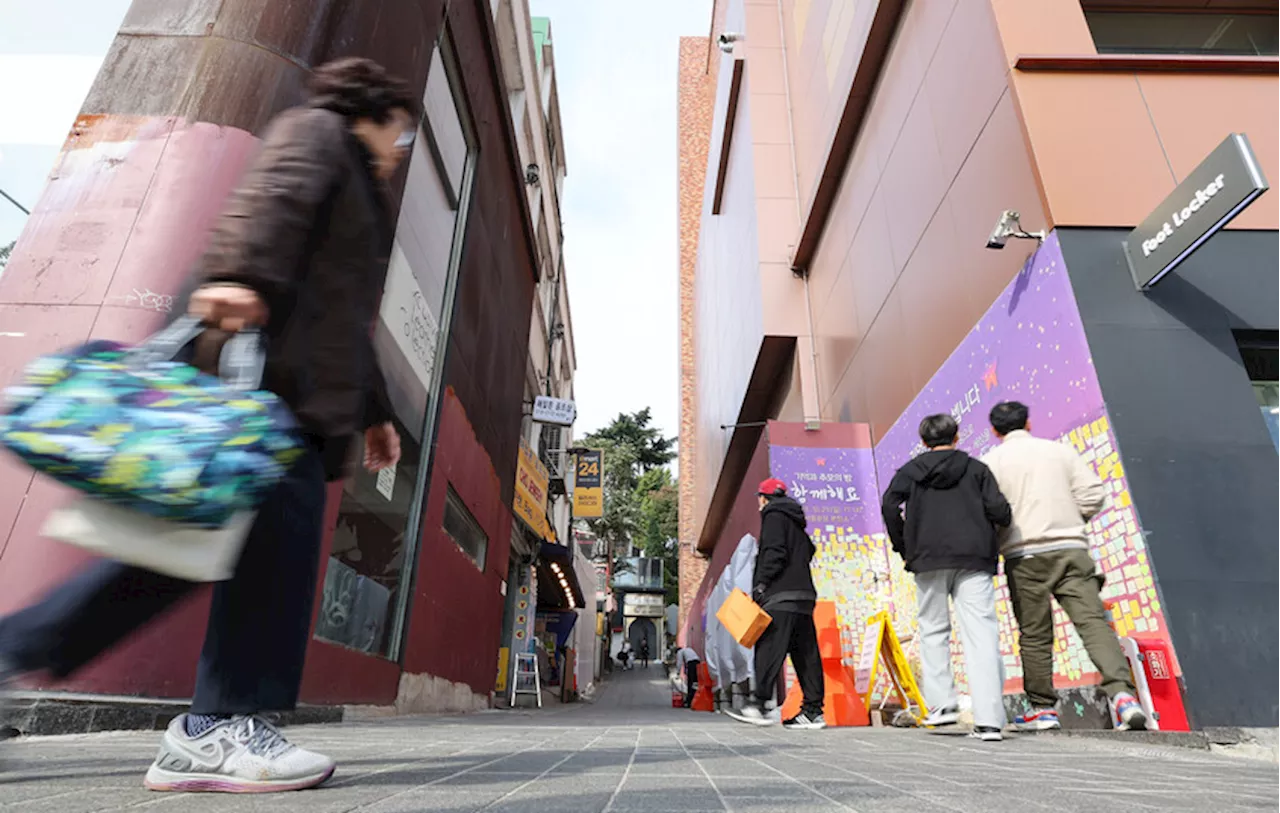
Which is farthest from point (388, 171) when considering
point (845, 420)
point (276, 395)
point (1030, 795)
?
point (845, 420)

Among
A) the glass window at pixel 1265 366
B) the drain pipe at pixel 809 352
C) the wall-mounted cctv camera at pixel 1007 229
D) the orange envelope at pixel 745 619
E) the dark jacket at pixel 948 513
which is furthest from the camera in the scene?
the drain pipe at pixel 809 352

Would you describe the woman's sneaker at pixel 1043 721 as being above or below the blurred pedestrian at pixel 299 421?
below

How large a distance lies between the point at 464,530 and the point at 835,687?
17.4 feet

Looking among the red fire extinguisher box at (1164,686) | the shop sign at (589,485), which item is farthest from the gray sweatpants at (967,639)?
the shop sign at (589,485)

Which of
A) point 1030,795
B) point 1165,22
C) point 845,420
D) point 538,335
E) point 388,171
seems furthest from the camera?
point 538,335

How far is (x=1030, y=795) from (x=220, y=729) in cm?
195

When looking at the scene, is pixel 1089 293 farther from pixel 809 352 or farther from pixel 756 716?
pixel 809 352

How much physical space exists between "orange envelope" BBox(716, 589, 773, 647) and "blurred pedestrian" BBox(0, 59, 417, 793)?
4.18 metres

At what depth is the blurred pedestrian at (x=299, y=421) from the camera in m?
1.41

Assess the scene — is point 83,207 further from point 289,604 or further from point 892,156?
point 892,156

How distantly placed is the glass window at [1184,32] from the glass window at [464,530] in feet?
28.8

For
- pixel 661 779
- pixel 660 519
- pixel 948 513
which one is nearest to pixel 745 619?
pixel 948 513

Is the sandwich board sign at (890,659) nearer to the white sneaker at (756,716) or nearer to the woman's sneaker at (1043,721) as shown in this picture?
the white sneaker at (756,716)

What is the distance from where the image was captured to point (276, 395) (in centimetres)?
154
